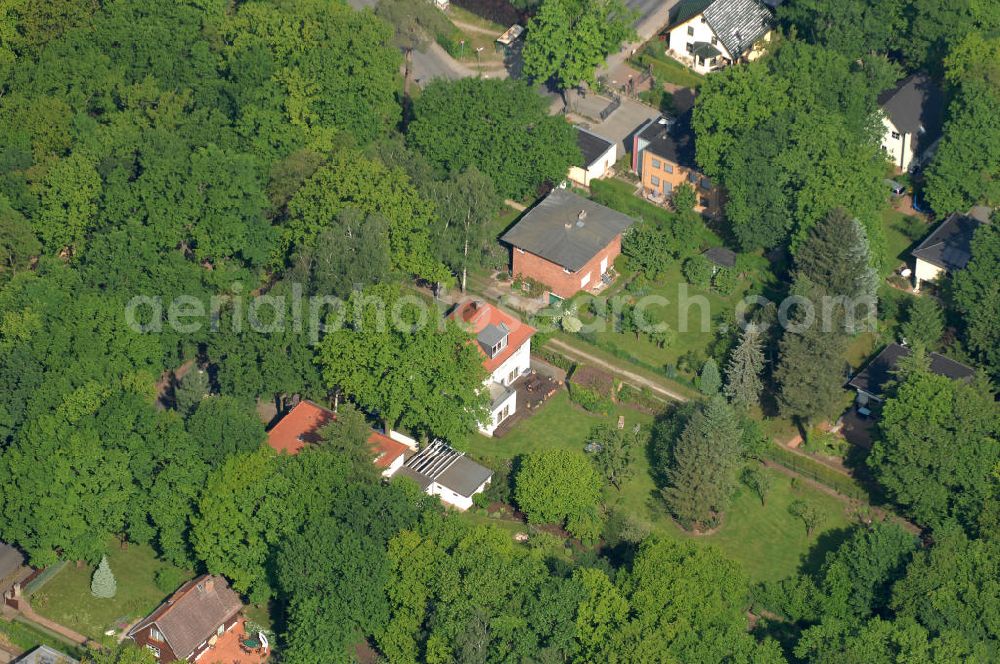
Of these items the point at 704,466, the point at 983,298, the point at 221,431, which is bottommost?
the point at 704,466

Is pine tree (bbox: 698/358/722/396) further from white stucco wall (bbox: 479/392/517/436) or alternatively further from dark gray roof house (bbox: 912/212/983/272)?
dark gray roof house (bbox: 912/212/983/272)

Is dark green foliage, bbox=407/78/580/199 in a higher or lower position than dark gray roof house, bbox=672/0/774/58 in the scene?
higher

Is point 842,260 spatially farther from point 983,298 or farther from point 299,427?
point 299,427

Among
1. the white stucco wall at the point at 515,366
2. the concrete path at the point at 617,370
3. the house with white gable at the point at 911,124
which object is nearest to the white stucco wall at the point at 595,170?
the concrete path at the point at 617,370

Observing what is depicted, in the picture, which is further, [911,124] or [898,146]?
[898,146]

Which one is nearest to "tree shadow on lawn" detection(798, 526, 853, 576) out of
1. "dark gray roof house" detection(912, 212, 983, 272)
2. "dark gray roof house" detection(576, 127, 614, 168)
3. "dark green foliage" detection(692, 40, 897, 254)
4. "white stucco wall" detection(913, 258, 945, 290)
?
"dark green foliage" detection(692, 40, 897, 254)

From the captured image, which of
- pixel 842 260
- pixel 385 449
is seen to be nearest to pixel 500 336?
pixel 385 449

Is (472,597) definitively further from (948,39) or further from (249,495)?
(948,39)
